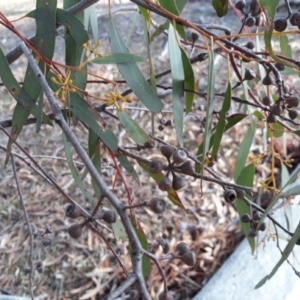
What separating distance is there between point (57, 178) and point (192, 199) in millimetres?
506

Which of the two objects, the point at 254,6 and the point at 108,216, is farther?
the point at 254,6

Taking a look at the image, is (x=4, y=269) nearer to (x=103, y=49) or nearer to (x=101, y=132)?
(x=101, y=132)

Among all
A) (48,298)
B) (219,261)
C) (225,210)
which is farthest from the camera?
(225,210)

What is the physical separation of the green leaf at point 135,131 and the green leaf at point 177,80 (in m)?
0.06

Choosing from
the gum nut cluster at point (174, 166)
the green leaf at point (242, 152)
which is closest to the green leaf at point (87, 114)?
the gum nut cluster at point (174, 166)

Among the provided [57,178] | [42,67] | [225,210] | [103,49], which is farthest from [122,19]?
[42,67]

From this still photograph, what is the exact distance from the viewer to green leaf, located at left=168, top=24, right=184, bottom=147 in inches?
25.9

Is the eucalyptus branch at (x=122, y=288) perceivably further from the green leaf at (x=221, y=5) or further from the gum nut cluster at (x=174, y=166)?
the green leaf at (x=221, y=5)

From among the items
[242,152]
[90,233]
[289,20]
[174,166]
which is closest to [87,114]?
[174,166]

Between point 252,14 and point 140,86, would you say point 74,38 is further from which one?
point 252,14

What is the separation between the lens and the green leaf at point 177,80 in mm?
659

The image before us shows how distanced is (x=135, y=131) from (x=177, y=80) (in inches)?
3.6

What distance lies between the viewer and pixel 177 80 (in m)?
0.68

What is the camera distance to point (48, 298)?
1.49 m
